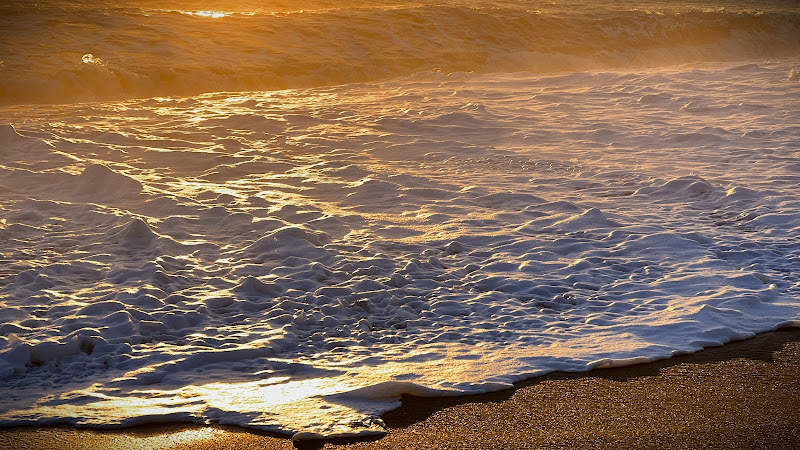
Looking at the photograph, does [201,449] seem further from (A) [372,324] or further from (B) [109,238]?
(B) [109,238]

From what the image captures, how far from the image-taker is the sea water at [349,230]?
4.11m

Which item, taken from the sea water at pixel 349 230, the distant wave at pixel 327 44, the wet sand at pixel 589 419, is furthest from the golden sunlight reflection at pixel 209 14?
the wet sand at pixel 589 419

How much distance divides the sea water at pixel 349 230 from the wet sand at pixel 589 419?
0.12 metres

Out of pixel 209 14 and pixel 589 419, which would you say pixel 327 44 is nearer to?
pixel 209 14

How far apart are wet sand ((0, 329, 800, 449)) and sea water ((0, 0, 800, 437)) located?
12 cm

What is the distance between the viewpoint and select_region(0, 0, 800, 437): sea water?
13.5 feet

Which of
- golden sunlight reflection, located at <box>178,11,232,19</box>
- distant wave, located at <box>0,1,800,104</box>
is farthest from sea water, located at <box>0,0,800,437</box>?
golden sunlight reflection, located at <box>178,11,232,19</box>

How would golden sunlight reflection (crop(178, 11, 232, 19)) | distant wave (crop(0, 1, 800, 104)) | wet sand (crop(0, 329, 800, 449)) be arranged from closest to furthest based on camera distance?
wet sand (crop(0, 329, 800, 449)), distant wave (crop(0, 1, 800, 104)), golden sunlight reflection (crop(178, 11, 232, 19))

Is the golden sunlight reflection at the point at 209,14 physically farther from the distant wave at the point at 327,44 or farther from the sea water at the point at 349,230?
the sea water at the point at 349,230

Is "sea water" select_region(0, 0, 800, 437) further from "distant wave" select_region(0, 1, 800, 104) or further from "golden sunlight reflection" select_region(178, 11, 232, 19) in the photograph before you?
"golden sunlight reflection" select_region(178, 11, 232, 19)

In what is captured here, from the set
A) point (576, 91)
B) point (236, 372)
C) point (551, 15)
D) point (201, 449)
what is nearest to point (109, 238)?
point (236, 372)

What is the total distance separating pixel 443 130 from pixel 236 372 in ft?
21.6

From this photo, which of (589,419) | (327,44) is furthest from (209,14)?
(589,419)

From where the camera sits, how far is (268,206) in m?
6.91
